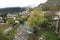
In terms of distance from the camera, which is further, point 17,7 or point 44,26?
point 17,7

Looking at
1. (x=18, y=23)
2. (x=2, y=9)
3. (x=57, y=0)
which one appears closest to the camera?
(x=18, y=23)

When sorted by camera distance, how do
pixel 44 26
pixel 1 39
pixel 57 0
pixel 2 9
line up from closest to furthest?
pixel 1 39 → pixel 44 26 → pixel 2 9 → pixel 57 0

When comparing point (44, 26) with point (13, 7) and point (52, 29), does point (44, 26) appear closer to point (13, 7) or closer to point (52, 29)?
point (52, 29)

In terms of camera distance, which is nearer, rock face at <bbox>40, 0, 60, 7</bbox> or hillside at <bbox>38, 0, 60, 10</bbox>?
hillside at <bbox>38, 0, 60, 10</bbox>

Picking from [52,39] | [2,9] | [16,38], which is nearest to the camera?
[52,39]

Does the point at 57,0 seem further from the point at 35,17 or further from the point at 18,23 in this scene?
the point at 35,17

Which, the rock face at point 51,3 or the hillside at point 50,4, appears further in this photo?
the rock face at point 51,3

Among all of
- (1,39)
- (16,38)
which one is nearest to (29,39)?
(16,38)

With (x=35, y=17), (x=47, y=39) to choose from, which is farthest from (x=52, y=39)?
(x=35, y=17)

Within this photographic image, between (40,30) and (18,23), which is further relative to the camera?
(18,23)
